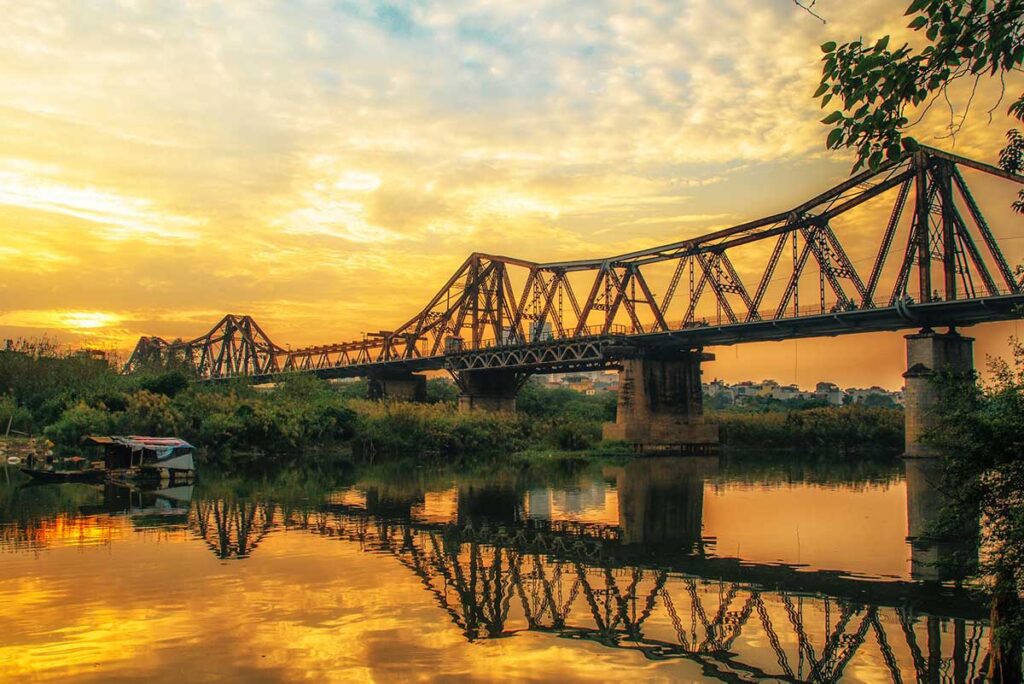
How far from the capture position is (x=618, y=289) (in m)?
81.9

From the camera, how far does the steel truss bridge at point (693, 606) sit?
445 inches

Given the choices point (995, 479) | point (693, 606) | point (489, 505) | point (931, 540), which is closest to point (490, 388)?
point (489, 505)

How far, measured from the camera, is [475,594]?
1522 centimetres

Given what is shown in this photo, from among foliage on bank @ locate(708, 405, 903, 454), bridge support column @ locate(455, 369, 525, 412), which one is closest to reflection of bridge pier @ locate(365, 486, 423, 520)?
foliage on bank @ locate(708, 405, 903, 454)

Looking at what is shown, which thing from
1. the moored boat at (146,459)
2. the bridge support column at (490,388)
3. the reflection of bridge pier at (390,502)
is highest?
the bridge support column at (490,388)

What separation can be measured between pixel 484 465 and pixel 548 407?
5629 cm

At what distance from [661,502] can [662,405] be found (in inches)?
1605

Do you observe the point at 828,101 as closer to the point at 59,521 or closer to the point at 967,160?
the point at 59,521

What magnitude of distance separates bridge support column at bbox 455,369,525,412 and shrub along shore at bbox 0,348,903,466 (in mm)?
15860

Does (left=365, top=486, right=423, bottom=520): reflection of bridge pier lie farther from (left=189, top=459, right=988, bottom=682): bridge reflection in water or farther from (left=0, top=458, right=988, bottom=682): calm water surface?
(left=189, top=459, right=988, bottom=682): bridge reflection in water

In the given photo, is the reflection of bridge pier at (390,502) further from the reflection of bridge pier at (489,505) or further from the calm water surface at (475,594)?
the reflection of bridge pier at (489,505)

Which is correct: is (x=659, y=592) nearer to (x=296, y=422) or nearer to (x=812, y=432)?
(x=296, y=422)

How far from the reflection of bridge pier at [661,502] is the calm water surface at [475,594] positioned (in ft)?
0.81

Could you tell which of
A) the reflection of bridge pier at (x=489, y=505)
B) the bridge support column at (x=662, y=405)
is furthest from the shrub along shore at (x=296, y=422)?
the reflection of bridge pier at (x=489, y=505)
